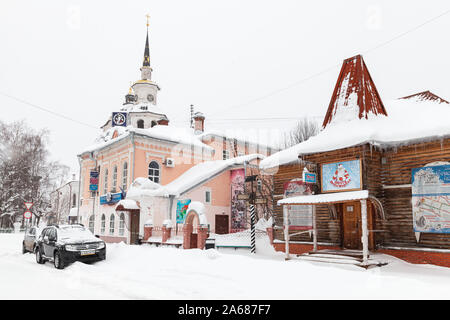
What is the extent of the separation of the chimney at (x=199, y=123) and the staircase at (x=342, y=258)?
22444mm

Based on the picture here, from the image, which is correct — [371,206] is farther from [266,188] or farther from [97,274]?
[266,188]

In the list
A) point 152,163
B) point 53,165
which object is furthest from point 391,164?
point 53,165

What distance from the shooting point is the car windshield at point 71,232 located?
50.1 feet

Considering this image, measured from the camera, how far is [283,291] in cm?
880

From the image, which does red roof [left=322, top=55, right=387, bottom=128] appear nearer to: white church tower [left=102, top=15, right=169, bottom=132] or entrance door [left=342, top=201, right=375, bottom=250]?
entrance door [left=342, top=201, right=375, bottom=250]

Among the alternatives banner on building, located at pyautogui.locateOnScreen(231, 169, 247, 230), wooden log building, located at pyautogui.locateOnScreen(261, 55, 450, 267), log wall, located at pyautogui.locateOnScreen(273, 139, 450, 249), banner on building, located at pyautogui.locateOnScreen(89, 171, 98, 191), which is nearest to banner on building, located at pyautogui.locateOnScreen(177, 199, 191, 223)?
banner on building, located at pyautogui.locateOnScreen(231, 169, 247, 230)

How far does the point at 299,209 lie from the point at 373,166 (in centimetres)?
459

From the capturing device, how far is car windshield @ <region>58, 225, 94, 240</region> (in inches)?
602

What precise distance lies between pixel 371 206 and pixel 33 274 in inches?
465

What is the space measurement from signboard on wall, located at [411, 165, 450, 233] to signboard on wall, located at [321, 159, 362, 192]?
1.89 metres

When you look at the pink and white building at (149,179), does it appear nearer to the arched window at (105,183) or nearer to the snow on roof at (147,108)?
the arched window at (105,183)

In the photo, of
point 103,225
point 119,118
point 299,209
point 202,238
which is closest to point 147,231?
point 202,238

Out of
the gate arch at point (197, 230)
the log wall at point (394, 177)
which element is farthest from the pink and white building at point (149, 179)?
the log wall at point (394, 177)

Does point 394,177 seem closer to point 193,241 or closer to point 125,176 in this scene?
point 193,241
